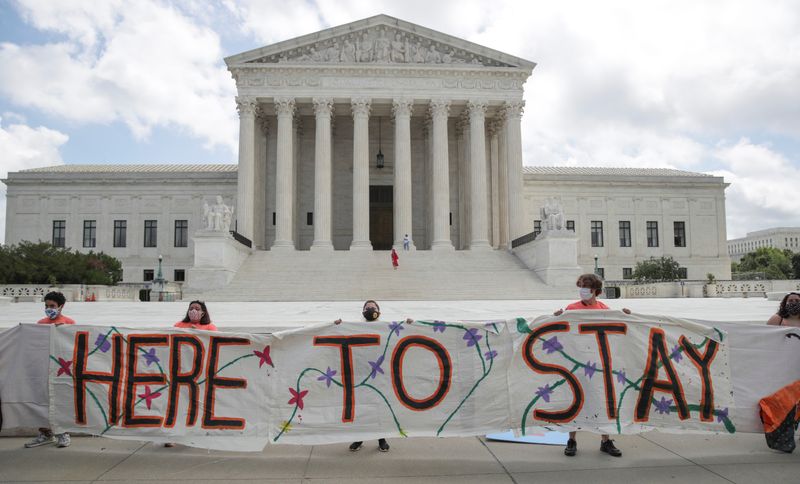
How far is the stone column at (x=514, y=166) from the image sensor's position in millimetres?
42125

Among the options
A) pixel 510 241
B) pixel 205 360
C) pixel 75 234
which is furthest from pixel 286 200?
pixel 205 360

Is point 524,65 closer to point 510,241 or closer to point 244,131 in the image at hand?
point 510,241

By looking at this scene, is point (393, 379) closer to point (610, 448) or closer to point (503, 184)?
point (610, 448)

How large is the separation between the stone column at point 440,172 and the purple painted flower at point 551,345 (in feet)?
112

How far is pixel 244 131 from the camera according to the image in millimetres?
41375

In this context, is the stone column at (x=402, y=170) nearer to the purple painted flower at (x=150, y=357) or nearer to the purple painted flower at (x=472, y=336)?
the purple painted flower at (x=472, y=336)

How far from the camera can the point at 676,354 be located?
6.59 m

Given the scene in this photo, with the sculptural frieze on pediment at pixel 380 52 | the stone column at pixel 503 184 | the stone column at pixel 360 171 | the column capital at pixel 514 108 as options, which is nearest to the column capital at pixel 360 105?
the stone column at pixel 360 171

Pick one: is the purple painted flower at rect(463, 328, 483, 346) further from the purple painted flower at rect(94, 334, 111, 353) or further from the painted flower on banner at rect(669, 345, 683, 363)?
the purple painted flower at rect(94, 334, 111, 353)

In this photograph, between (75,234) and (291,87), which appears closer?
(291,87)

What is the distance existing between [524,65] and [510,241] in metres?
12.8

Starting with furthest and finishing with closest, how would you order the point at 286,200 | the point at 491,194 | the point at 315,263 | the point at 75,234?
the point at 75,234 → the point at 491,194 → the point at 286,200 → the point at 315,263

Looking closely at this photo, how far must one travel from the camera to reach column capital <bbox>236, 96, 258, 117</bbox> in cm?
4122

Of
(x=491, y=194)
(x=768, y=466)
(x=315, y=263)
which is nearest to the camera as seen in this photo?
(x=768, y=466)
